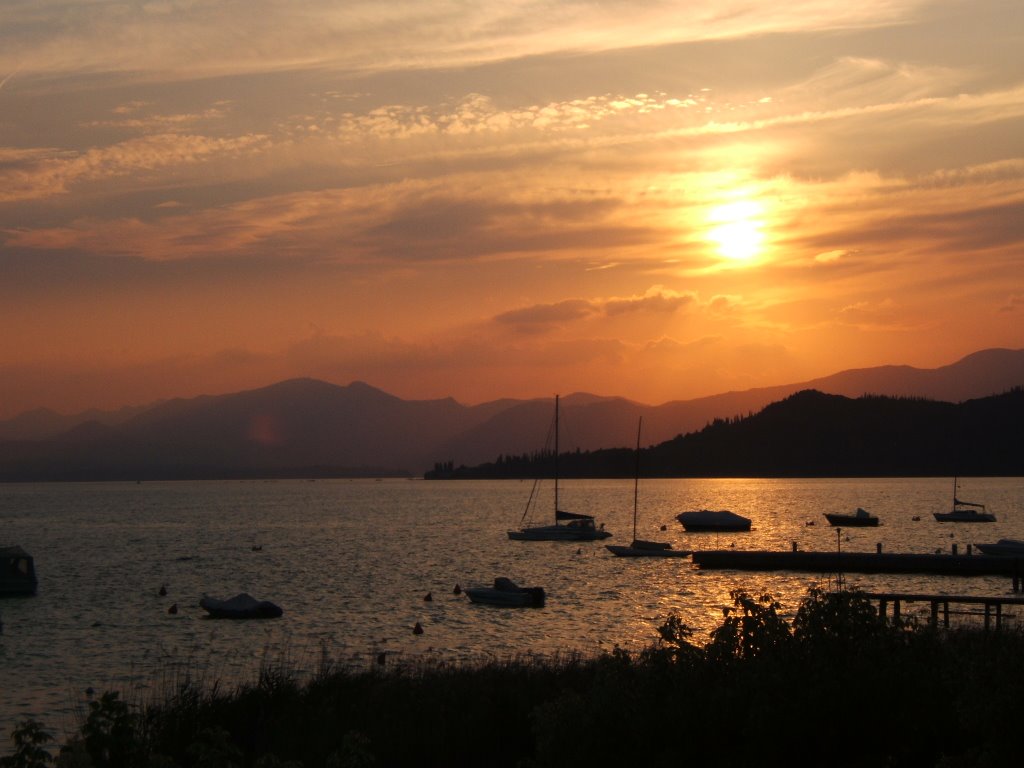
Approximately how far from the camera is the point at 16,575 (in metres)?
68.7

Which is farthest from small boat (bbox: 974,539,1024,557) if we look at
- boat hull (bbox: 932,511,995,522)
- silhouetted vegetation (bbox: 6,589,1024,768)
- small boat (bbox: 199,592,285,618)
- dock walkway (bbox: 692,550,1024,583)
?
silhouetted vegetation (bbox: 6,589,1024,768)

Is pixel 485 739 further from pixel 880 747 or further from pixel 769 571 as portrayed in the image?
pixel 769 571

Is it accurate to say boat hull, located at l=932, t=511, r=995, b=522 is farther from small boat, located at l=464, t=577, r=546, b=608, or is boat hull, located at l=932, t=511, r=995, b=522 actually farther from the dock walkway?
small boat, located at l=464, t=577, r=546, b=608

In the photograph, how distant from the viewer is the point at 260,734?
2286 centimetres

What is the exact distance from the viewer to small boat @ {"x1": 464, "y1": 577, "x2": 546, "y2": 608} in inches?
2319

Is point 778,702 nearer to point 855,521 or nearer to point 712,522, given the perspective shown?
point 712,522

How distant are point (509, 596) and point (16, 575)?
3170 centimetres

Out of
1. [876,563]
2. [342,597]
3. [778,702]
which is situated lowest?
[342,597]

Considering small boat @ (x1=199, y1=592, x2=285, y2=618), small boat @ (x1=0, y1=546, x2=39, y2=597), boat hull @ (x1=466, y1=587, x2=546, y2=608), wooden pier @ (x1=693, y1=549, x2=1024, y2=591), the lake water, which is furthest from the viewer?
wooden pier @ (x1=693, y1=549, x2=1024, y2=591)

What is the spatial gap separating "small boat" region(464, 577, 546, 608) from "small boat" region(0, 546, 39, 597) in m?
28.9

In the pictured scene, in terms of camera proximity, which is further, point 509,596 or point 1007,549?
point 1007,549

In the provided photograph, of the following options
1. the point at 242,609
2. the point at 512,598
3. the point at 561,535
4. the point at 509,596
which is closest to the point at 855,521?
the point at 561,535

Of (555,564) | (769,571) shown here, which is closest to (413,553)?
(555,564)

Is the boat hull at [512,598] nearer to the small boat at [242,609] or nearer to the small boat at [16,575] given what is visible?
the small boat at [242,609]
